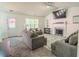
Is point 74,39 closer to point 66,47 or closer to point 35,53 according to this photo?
point 66,47

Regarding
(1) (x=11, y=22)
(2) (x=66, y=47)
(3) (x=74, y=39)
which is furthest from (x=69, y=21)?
(1) (x=11, y=22)

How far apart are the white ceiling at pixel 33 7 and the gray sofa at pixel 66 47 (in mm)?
552

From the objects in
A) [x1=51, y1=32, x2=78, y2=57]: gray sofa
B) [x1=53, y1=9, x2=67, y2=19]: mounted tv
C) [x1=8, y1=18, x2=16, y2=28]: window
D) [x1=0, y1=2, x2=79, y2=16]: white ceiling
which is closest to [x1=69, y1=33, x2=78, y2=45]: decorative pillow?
[x1=51, y1=32, x2=78, y2=57]: gray sofa

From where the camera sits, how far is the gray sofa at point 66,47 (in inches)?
73.6

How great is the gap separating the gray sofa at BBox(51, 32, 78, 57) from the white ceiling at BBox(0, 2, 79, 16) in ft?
1.81

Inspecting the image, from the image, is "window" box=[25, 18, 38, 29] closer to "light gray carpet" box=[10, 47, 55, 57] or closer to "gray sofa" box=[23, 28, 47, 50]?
"gray sofa" box=[23, 28, 47, 50]

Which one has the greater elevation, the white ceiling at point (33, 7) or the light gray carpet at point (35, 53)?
the white ceiling at point (33, 7)

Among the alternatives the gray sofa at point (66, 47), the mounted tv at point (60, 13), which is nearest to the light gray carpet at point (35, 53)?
the gray sofa at point (66, 47)

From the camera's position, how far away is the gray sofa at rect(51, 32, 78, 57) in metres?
1.87

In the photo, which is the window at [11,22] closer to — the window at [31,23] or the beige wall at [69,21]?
the window at [31,23]

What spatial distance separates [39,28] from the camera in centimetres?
198

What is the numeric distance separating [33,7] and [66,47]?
92 centimetres

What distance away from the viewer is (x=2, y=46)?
196 cm

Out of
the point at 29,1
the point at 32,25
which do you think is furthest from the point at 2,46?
the point at 29,1
